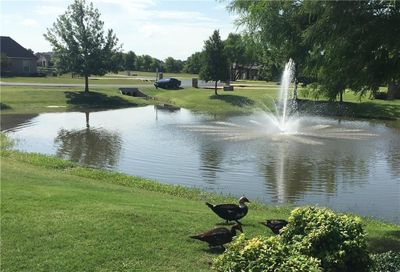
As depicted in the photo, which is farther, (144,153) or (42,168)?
(144,153)

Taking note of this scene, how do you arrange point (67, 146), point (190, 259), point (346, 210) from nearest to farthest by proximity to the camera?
point (190, 259)
point (346, 210)
point (67, 146)

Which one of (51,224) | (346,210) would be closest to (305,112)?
(346,210)

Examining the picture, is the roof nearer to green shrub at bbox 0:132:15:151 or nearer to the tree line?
green shrub at bbox 0:132:15:151

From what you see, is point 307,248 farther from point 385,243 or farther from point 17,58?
point 17,58

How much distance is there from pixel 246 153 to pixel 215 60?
112ft

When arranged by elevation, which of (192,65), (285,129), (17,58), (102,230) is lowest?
(285,129)

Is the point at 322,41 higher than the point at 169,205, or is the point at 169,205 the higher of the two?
the point at 322,41

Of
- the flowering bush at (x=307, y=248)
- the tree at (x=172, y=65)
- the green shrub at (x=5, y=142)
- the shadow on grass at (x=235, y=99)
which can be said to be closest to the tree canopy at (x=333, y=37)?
the flowering bush at (x=307, y=248)

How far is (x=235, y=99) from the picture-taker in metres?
53.2

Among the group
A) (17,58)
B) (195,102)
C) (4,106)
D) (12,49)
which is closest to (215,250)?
(4,106)

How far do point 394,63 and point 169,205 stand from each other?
19.3ft

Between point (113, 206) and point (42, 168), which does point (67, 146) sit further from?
point (113, 206)

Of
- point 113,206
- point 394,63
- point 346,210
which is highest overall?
point 394,63

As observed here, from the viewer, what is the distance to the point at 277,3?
30.1 feet
